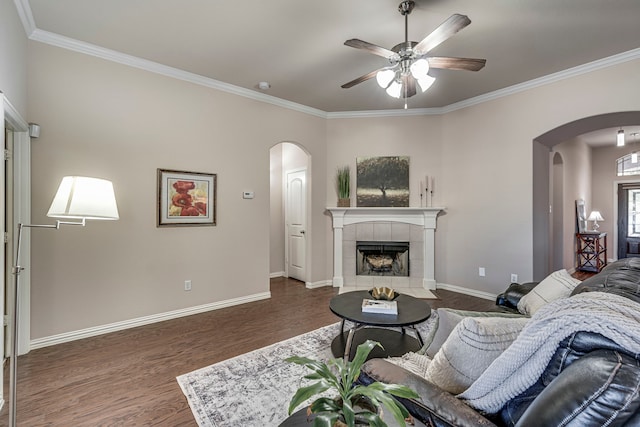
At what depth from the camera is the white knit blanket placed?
2.68 ft

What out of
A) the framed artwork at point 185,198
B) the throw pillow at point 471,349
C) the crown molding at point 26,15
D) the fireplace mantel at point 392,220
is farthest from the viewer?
the fireplace mantel at point 392,220

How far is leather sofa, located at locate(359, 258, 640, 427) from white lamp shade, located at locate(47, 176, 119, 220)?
1777 mm

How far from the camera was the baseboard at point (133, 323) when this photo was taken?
2842 millimetres

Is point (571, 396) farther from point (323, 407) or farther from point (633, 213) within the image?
point (633, 213)

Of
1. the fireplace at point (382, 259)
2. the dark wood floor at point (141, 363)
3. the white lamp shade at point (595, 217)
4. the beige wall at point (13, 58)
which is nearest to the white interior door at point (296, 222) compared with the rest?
the fireplace at point (382, 259)

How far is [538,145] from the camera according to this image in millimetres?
4008

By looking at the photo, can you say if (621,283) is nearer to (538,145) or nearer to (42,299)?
(538,145)

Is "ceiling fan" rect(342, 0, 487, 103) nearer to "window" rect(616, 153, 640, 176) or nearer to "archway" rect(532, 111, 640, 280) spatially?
"archway" rect(532, 111, 640, 280)

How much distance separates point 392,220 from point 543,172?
2.19 metres

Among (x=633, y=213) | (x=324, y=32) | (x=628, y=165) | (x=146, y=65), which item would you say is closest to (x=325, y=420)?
(x=324, y=32)

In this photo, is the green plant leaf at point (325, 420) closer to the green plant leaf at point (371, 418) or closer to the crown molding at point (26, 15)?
the green plant leaf at point (371, 418)

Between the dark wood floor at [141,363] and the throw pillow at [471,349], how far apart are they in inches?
61.0

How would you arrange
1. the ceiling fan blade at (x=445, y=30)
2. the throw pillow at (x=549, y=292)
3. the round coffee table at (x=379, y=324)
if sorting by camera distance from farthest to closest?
the round coffee table at (x=379, y=324)
the throw pillow at (x=549, y=292)
the ceiling fan blade at (x=445, y=30)

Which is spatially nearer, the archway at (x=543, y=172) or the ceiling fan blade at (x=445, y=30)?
the ceiling fan blade at (x=445, y=30)
